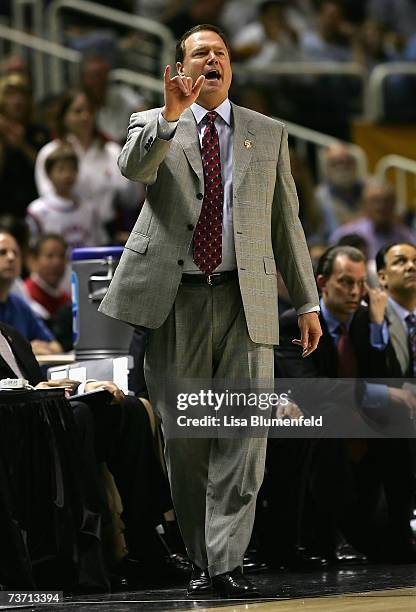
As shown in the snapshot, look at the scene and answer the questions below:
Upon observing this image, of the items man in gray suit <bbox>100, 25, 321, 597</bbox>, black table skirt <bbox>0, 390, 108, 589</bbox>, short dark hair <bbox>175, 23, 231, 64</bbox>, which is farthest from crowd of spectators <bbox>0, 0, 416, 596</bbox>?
short dark hair <bbox>175, 23, 231, 64</bbox>

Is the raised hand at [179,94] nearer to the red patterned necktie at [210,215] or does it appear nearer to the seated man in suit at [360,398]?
the red patterned necktie at [210,215]

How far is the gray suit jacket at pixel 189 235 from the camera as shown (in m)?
4.84

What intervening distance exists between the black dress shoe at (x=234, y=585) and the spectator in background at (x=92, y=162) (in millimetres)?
4902

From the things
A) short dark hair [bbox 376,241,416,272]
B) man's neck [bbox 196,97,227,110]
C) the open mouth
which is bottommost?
short dark hair [bbox 376,241,416,272]

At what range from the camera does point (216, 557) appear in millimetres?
4785

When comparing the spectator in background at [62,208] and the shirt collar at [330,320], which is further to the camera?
the spectator in background at [62,208]

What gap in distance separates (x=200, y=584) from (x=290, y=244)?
1.16m

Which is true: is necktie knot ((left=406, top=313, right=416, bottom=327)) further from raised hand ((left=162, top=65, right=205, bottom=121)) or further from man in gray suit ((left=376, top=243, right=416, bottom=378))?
raised hand ((left=162, top=65, right=205, bottom=121))

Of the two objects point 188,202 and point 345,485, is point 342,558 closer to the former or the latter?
point 345,485

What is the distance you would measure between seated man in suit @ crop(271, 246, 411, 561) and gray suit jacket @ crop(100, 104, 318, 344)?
3.31 feet

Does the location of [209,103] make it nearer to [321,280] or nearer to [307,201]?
[321,280]

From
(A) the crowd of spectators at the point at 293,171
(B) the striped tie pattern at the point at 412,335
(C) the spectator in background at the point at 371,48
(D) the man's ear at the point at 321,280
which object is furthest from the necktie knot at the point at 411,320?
(C) the spectator in background at the point at 371,48

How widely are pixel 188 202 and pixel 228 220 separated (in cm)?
15

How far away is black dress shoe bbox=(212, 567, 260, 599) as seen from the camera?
187 inches
